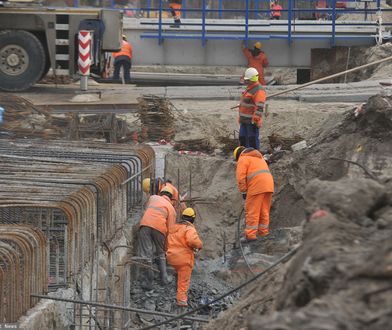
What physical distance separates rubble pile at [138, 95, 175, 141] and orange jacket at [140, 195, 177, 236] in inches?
188

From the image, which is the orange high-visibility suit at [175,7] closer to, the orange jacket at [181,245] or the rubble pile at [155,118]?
the rubble pile at [155,118]

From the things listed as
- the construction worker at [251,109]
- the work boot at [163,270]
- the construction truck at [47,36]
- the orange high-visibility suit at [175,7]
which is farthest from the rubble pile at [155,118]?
the orange high-visibility suit at [175,7]

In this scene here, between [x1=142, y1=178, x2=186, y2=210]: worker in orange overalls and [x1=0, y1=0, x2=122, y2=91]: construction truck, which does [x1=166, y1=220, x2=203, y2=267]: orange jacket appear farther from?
[x1=0, y1=0, x2=122, y2=91]: construction truck

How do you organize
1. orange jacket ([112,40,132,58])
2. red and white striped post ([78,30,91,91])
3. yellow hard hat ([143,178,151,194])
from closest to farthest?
yellow hard hat ([143,178,151,194]) < red and white striped post ([78,30,91,91]) < orange jacket ([112,40,132,58])

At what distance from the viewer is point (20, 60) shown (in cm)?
2214

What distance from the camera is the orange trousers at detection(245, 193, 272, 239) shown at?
50.4ft

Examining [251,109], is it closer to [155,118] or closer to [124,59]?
[155,118]

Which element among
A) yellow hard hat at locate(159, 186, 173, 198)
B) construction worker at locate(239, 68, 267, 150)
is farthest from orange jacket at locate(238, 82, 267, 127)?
yellow hard hat at locate(159, 186, 173, 198)

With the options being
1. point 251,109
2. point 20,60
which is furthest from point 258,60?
point 251,109

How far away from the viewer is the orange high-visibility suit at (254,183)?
15.2 m

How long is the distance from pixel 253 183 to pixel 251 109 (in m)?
2.62

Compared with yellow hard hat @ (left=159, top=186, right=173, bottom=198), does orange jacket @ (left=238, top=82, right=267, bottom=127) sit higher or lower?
higher

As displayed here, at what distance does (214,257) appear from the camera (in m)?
17.0

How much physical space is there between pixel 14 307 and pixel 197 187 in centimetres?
945
